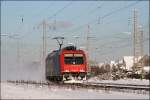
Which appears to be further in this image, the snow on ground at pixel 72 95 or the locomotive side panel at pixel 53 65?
the locomotive side panel at pixel 53 65

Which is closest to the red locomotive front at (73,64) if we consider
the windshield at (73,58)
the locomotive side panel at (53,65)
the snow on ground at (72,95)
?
the windshield at (73,58)

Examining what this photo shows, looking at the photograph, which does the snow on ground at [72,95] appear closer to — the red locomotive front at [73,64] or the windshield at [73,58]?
the red locomotive front at [73,64]

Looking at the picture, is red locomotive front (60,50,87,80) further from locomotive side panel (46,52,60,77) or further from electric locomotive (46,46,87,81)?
locomotive side panel (46,52,60,77)

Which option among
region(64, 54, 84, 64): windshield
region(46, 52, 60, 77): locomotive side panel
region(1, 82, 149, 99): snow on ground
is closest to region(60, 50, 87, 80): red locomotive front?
region(64, 54, 84, 64): windshield

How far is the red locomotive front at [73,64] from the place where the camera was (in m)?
44.5

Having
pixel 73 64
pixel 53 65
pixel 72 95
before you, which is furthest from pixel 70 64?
pixel 72 95

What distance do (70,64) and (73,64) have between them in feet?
1.20

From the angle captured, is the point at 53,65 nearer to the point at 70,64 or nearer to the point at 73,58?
the point at 70,64

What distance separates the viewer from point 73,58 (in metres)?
45.3

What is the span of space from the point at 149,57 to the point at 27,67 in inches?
2638

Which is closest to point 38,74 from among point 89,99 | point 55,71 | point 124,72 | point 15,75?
point 15,75

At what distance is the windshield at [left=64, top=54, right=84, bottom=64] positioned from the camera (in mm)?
44828

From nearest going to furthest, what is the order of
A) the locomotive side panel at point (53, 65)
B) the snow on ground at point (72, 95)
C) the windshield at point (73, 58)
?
the snow on ground at point (72, 95), the windshield at point (73, 58), the locomotive side panel at point (53, 65)

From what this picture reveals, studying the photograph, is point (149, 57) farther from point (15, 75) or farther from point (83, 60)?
point (83, 60)
